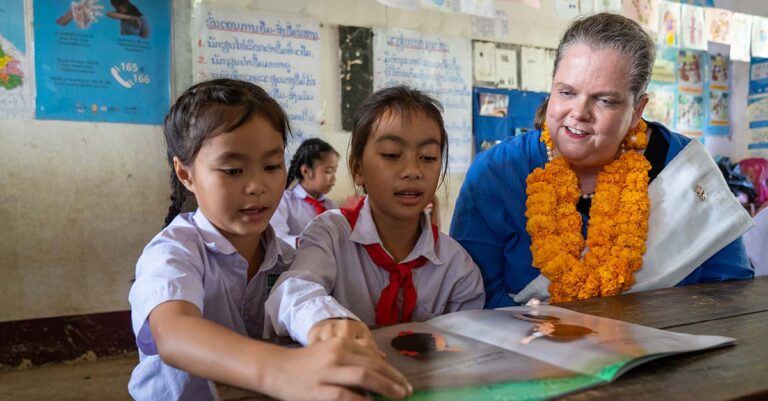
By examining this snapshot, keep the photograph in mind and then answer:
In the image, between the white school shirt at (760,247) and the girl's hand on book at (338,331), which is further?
the white school shirt at (760,247)

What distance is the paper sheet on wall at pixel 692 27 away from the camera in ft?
17.6

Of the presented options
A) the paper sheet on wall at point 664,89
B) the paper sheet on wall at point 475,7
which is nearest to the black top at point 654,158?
the paper sheet on wall at point 475,7

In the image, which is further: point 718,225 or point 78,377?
point 78,377

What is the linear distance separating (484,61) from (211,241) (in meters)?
4.32

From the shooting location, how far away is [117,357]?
410 cm

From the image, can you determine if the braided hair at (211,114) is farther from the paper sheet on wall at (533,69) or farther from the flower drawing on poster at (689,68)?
the flower drawing on poster at (689,68)

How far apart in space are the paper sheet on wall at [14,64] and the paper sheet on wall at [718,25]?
17.3ft

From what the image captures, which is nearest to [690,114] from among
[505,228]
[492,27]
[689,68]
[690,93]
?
[690,93]

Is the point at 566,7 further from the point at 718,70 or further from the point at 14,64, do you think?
the point at 14,64

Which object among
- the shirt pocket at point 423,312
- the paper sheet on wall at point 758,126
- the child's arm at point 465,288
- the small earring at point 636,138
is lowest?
the shirt pocket at point 423,312

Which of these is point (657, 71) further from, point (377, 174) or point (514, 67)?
point (377, 174)

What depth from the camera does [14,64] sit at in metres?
3.74

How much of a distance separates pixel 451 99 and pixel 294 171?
4.92 feet

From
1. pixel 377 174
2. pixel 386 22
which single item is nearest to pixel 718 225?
pixel 377 174
